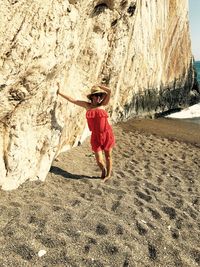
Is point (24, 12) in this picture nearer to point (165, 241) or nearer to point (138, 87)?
point (165, 241)

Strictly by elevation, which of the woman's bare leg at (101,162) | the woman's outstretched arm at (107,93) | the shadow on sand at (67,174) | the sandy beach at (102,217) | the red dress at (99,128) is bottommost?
the sandy beach at (102,217)

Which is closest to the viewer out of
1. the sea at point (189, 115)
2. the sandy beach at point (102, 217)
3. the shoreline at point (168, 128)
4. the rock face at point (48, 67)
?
the sandy beach at point (102, 217)

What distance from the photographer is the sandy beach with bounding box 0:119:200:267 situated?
4.23 m

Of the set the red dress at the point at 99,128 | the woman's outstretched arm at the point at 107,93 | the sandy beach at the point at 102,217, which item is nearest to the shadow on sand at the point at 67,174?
the sandy beach at the point at 102,217

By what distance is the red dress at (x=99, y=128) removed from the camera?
6.25 meters

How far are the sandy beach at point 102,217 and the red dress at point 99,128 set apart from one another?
64 centimetres

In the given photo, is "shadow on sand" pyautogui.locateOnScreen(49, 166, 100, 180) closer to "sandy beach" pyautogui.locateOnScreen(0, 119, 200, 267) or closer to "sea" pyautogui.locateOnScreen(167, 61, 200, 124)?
"sandy beach" pyautogui.locateOnScreen(0, 119, 200, 267)

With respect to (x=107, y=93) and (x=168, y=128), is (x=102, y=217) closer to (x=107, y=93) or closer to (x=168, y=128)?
Result: (x=107, y=93)

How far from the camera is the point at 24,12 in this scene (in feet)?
16.0

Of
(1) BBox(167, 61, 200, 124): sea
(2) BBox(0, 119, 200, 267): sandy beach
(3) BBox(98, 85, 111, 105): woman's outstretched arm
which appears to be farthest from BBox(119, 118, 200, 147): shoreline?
(3) BBox(98, 85, 111, 105): woman's outstretched arm

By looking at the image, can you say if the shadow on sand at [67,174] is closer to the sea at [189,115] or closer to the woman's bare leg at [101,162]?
the woman's bare leg at [101,162]

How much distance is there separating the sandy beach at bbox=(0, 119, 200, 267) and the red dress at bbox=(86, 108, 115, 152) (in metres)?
0.64

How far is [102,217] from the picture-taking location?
199 inches

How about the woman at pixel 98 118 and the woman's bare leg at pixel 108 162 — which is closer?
the woman at pixel 98 118
